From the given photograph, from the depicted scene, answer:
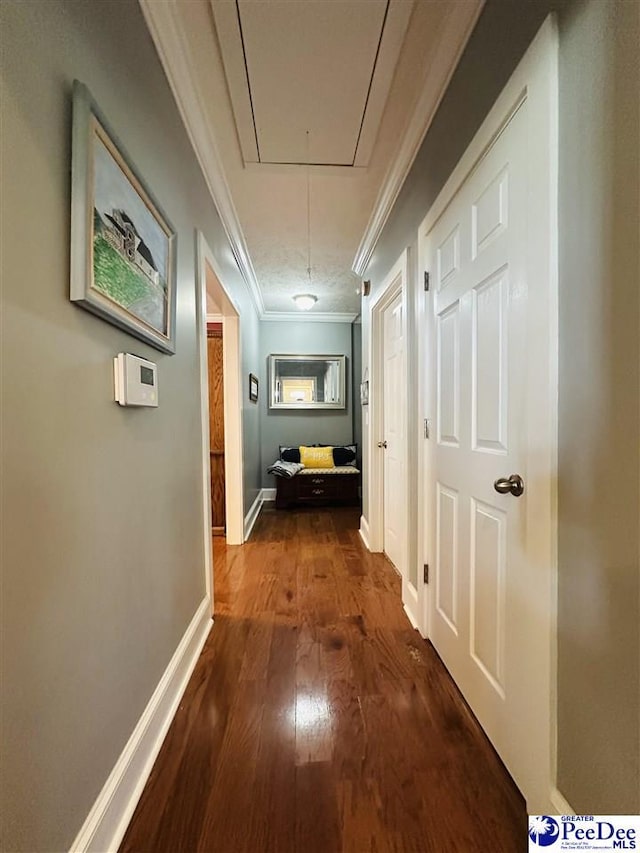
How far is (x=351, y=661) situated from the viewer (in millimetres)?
1556

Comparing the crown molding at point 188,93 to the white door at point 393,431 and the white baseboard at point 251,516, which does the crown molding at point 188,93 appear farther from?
the white baseboard at point 251,516

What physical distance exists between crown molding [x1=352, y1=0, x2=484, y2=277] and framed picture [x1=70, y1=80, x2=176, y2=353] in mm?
1182

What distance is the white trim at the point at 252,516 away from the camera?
129 inches

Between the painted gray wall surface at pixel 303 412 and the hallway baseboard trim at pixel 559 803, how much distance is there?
4.13 m

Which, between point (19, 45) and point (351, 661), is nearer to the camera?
point (19, 45)

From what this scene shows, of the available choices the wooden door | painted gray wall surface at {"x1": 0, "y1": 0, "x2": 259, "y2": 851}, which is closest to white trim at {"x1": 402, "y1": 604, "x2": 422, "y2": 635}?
painted gray wall surface at {"x1": 0, "y1": 0, "x2": 259, "y2": 851}

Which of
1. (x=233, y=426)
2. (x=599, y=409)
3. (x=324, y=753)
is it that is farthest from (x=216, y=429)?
(x=599, y=409)

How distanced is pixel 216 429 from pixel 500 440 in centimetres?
284

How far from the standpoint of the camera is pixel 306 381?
4844mm

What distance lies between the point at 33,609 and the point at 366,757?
1069 mm

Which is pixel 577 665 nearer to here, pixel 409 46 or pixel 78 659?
pixel 78 659

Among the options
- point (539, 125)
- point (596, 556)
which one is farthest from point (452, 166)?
point (596, 556)

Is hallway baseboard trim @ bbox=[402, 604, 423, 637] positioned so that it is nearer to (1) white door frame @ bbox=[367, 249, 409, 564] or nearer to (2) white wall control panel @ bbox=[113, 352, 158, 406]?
(1) white door frame @ bbox=[367, 249, 409, 564]

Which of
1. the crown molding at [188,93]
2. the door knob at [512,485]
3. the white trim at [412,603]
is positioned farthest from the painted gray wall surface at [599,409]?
the crown molding at [188,93]
